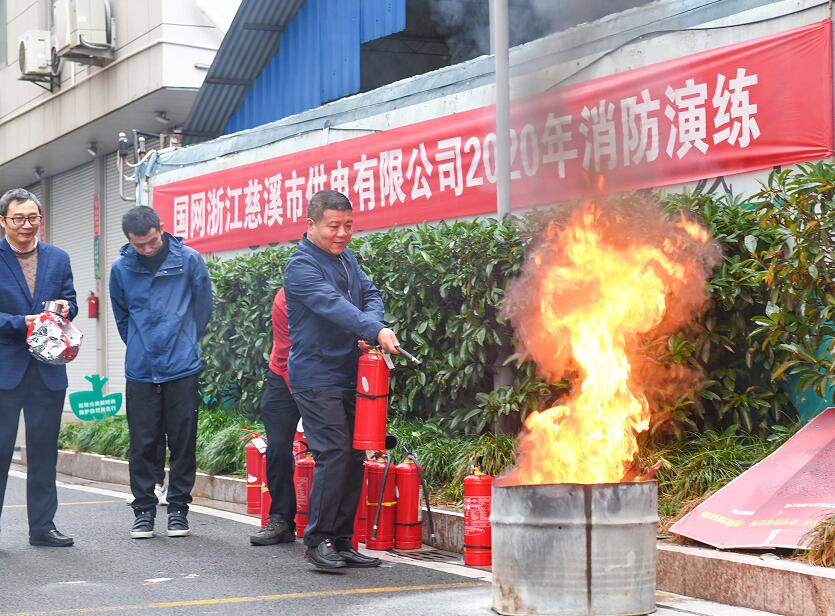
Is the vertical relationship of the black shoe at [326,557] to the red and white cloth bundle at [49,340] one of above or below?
below

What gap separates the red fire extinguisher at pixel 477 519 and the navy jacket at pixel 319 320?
867 millimetres

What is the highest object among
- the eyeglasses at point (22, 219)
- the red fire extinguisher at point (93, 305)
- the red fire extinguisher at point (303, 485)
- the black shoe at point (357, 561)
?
the red fire extinguisher at point (93, 305)

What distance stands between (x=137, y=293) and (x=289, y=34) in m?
8.16

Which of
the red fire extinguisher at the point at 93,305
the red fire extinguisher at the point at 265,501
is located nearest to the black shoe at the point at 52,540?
the red fire extinguisher at the point at 265,501

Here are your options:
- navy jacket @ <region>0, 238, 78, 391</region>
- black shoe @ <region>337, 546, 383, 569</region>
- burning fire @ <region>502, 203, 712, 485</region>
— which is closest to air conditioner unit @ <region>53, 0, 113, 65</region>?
navy jacket @ <region>0, 238, 78, 391</region>

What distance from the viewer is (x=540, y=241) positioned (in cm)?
802

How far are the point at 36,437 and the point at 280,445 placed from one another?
150 cm

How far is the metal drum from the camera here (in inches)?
197

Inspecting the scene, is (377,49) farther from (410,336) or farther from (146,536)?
(146,536)

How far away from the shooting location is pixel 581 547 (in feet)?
16.4

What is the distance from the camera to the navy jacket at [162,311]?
302 inches

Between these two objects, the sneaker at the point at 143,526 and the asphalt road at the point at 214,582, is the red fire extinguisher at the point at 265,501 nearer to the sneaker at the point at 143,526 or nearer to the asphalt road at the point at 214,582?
the asphalt road at the point at 214,582

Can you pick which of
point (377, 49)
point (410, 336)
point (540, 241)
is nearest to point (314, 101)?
point (377, 49)

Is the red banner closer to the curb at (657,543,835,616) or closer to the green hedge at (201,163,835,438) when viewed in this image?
the green hedge at (201,163,835,438)
